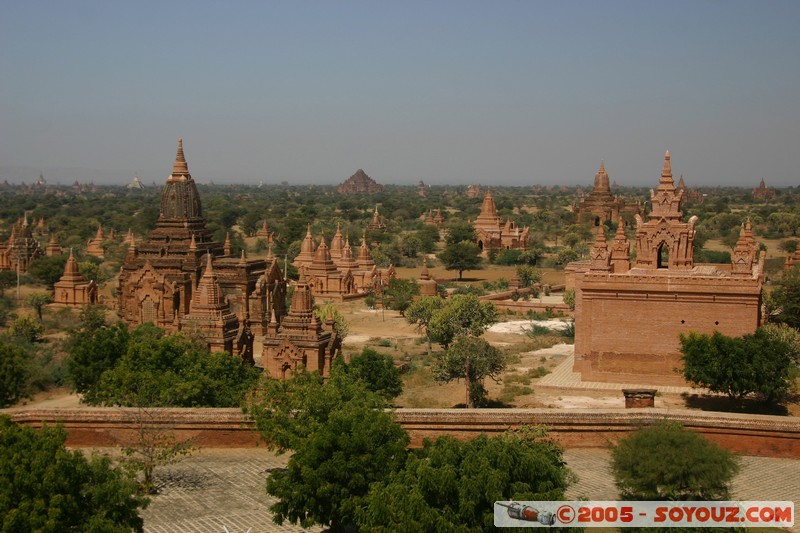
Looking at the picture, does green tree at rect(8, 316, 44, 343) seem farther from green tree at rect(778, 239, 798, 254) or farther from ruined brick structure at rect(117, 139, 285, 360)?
green tree at rect(778, 239, 798, 254)

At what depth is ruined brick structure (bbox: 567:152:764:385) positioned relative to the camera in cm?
2589

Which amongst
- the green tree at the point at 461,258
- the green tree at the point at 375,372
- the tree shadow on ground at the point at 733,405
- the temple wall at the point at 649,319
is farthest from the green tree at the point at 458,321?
the green tree at the point at 461,258

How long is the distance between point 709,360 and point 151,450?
1404 cm

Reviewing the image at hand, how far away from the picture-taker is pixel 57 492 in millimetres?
11617

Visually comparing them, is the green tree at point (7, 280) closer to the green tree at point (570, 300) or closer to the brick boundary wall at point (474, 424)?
the green tree at point (570, 300)

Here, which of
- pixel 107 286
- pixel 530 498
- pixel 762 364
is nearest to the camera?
pixel 530 498

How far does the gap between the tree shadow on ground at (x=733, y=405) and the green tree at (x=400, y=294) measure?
23771mm

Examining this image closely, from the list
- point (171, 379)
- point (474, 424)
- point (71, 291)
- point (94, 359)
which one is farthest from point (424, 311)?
point (71, 291)

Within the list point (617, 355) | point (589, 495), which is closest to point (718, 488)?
point (589, 495)

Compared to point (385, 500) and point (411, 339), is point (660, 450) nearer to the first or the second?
point (385, 500)

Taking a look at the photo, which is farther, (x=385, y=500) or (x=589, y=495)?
(x=589, y=495)

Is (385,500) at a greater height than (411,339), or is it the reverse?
(385,500)

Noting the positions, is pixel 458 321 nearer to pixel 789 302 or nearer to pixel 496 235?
pixel 789 302

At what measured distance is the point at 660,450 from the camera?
554 inches
